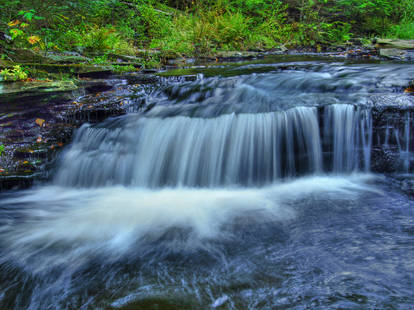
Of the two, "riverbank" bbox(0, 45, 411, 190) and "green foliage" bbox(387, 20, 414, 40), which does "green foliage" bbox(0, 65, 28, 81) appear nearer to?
"riverbank" bbox(0, 45, 411, 190)

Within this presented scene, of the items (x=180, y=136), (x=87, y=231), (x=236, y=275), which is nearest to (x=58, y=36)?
(x=180, y=136)

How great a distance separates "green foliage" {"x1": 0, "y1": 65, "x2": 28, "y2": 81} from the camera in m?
5.56

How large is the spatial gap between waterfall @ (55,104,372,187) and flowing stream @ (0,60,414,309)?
0.06 feet

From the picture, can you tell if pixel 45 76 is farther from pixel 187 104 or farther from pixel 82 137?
pixel 187 104

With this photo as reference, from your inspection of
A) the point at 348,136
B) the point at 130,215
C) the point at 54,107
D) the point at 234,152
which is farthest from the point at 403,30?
the point at 130,215

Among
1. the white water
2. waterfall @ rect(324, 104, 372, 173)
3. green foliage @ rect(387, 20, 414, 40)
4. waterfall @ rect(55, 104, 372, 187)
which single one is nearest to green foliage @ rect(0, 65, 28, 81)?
waterfall @ rect(55, 104, 372, 187)

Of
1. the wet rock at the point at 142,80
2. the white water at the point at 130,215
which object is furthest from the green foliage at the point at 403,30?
the white water at the point at 130,215

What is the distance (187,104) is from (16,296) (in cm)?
408

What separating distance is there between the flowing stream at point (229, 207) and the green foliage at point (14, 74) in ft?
8.04

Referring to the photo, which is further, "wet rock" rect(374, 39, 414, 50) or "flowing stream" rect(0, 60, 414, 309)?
"wet rock" rect(374, 39, 414, 50)

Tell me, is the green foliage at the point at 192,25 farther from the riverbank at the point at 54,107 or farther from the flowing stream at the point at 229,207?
the flowing stream at the point at 229,207

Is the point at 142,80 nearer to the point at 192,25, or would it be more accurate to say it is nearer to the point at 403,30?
the point at 192,25

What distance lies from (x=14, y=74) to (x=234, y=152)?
15.5 ft

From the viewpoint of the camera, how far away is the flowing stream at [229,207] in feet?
6.32
